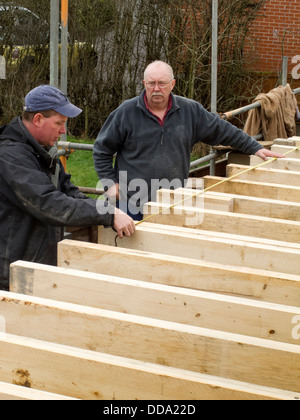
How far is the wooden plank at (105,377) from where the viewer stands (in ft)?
7.43

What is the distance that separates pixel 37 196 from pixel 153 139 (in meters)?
2.10

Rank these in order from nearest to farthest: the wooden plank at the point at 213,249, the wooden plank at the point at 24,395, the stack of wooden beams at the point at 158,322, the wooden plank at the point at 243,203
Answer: the wooden plank at the point at 24,395 → the stack of wooden beams at the point at 158,322 → the wooden plank at the point at 213,249 → the wooden plank at the point at 243,203

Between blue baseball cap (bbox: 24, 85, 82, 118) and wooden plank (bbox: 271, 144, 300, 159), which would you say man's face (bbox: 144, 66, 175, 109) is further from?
blue baseball cap (bbox: 24, 85, 82, 118)

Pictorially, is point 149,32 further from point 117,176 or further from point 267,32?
point 117,176

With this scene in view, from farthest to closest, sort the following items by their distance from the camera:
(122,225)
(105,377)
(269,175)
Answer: (269,175) < (122,225) < (105,377)

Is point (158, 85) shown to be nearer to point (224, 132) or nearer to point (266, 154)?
point (224, 132)

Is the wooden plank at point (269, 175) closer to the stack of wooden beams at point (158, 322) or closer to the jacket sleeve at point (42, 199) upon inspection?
the stack of wooden beams at point (158, 322)

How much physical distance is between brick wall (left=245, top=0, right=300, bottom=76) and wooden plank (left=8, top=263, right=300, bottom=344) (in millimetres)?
13024

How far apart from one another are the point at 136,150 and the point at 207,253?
2.15 meters

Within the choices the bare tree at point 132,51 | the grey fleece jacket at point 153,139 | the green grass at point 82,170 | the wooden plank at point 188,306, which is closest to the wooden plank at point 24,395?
the wooden plank at point 188,306

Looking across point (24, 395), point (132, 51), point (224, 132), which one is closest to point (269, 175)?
point (224, 132)

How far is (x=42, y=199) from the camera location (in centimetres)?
341

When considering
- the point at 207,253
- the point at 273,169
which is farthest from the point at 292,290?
the point at 273,169

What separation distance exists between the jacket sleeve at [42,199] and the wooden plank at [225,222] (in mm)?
527
